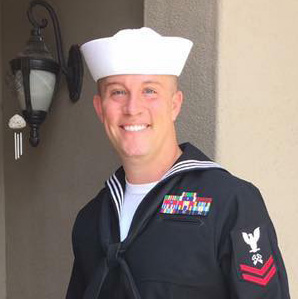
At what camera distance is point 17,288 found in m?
3.70

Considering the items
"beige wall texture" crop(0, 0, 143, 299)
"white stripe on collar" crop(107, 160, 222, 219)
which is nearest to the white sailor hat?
"white stripe on collar" crop(107, 160, 222, 219)

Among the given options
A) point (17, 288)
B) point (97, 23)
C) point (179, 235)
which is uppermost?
point (97, 23)

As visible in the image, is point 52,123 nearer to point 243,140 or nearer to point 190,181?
point 243,140

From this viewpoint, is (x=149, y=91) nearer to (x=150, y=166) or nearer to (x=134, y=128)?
(x=134, y=128)

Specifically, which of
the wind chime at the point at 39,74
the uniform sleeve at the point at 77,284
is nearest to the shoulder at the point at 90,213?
the uniform sleeve at the point at 77,284

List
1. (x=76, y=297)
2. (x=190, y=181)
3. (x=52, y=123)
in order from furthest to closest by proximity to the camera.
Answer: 1. (x=52, y=123)
2. (x=76, y=297)
3. (x=190, y=181)

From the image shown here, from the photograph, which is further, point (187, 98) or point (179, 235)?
point (187, 98)

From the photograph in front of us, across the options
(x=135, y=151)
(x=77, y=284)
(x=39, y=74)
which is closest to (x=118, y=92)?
(x=135, y=151)

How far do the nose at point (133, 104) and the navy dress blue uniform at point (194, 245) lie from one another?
20 cm

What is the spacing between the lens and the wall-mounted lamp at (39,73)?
2822mm

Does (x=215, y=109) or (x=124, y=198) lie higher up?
(x=215, y=109)

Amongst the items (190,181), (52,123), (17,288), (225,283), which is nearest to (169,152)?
(190,181)

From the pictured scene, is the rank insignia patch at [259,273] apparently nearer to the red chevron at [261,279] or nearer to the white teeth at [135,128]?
the red chevron at [261,279]

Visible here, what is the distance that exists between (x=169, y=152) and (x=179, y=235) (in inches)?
10.1
